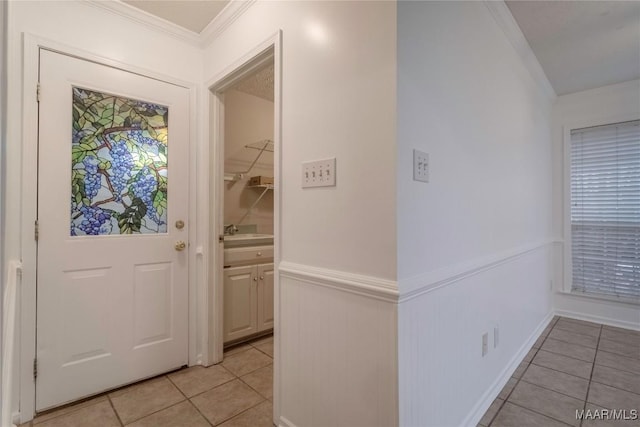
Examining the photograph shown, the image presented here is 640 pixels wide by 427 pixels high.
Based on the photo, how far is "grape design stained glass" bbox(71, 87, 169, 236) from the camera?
6.09 feet

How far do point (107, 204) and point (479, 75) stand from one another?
2.32 metres

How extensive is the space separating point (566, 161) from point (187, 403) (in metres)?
4.11

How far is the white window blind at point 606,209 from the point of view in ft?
9.94

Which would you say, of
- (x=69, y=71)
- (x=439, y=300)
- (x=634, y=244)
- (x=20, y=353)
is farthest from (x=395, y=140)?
(x=634, y=244)

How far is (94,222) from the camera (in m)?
1.91

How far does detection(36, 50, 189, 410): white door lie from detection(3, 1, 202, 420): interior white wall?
0.09m

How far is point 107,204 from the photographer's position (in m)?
1.94

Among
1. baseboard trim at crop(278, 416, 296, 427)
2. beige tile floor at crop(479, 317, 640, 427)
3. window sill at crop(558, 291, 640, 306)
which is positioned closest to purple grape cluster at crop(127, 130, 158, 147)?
baseboard trim at crop(278, 416, 296, 427)

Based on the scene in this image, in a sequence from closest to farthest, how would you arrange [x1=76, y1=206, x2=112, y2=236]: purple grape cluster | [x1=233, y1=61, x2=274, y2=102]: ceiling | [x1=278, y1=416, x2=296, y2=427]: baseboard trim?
1. [x1=278, y1=416, x2=296, y2=427]: baseboard trim
2. [x1=76, y1=206, x2=112, y2=236]: purple grape cluster
3. [x1=233, y1=61, x2=274, y2=102]: ceiling

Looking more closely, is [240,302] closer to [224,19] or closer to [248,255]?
[248,255]

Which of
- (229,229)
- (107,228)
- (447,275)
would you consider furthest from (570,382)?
(107,228)

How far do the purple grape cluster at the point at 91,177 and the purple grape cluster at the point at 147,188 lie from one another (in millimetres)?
194

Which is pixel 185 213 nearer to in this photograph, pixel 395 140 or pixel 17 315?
pixel 17 315

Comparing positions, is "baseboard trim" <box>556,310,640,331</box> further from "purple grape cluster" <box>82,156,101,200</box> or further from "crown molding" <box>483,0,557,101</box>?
"purple grape cluster" <box>82,156,101,200</box>
